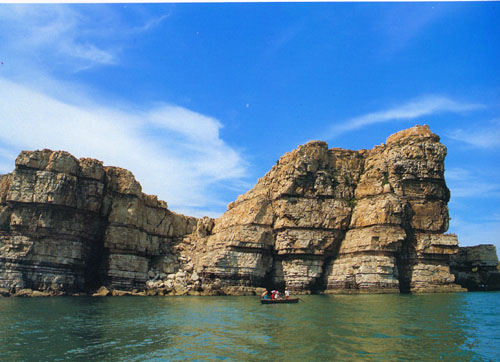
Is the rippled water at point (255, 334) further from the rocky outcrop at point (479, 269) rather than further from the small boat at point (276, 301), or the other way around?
the rocky outcrop at point (479, 269)

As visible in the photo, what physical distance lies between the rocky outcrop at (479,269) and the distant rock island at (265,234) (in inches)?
7.8

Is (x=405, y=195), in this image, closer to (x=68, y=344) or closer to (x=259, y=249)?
(x=259, y=249)

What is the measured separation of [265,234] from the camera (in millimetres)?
65250

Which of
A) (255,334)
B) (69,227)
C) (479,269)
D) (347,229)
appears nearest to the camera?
(255,334)

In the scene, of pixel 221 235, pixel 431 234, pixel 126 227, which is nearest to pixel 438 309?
pixel 431 234

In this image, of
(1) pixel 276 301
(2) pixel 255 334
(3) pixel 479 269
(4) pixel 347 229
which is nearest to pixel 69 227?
(1) pixel 276 301

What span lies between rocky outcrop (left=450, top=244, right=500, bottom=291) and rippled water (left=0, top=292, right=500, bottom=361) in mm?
41869

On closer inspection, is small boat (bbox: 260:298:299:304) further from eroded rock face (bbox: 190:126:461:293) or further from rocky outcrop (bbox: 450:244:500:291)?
rocky outcrop (bbox: 450:244:500:291)

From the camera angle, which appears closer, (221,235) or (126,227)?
(126,227)

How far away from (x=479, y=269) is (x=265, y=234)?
4472 cm

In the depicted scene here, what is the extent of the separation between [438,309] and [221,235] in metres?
41.3

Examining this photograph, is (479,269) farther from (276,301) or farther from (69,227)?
(69,227)

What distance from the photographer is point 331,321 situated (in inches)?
1109

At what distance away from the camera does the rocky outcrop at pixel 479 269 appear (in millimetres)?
70000
